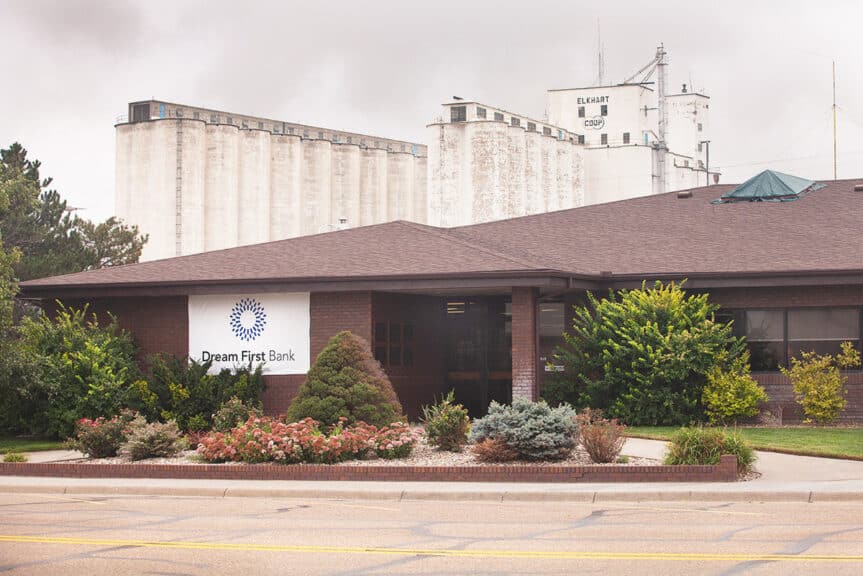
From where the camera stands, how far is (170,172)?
338 ft

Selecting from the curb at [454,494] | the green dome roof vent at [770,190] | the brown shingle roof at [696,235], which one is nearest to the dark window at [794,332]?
the brown shingle roof at [696,235]

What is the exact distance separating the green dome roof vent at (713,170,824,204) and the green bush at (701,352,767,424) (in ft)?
30.1

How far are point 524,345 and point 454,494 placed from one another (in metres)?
9.63

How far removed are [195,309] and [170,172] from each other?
75976 millimetres

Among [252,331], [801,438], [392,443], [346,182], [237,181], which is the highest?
[346,182]

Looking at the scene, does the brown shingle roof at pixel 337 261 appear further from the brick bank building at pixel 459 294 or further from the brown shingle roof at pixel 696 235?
the brown shingle roof at pixel 696 235

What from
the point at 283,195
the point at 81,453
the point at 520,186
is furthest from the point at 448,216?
the point at 81,453

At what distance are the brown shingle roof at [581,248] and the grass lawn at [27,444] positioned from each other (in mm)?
3784

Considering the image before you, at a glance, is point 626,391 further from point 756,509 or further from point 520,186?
point 520,186

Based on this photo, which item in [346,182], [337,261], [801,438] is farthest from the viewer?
[346,182]

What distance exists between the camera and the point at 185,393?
88.7ft

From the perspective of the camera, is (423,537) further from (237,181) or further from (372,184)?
(372,184)

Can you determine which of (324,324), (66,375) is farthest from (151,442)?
(324,324)

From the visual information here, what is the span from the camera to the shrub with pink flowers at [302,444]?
811 inches
